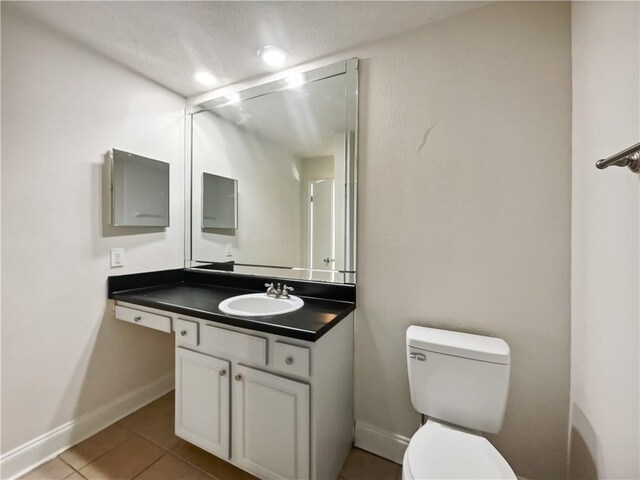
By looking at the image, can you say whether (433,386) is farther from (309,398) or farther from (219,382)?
(219,382)

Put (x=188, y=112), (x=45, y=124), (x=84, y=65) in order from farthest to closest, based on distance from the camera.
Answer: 1. (x=188, y=112)
2. (x=84, y=65)
3. (x=45, y=124)

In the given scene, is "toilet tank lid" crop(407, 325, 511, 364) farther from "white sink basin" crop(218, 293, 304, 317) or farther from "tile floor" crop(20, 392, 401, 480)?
"tile floor" crop(20, 392, 401, 480)

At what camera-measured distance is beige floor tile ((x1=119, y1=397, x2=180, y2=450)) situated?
5.12 ft

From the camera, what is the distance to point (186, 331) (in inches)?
54.6

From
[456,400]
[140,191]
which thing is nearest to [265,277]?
[140,191]

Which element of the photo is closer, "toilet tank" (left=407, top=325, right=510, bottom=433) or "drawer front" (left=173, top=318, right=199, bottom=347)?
"toilet tank" (left=407, top=325, right=510, bottom=433)

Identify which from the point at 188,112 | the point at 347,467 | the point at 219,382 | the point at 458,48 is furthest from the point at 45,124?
the point at 347,467

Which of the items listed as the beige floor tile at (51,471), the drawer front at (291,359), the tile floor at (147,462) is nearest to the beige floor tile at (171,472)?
the tile floor at (147,462)

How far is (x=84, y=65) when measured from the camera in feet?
4.96

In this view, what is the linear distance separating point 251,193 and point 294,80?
788 mm

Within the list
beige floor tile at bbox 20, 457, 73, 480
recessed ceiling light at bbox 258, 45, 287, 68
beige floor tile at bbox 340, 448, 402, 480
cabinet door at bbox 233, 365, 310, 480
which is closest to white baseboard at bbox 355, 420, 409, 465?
beige floor tile at bbox 340, 448, 402, 480

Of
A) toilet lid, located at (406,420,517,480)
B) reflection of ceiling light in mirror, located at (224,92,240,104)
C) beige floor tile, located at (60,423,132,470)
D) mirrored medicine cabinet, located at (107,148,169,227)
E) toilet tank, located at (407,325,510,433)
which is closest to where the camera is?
toilet lid, located at (406,420,517,480)

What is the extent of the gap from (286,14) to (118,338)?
2.16 m

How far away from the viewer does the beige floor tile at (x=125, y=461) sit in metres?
1.32
